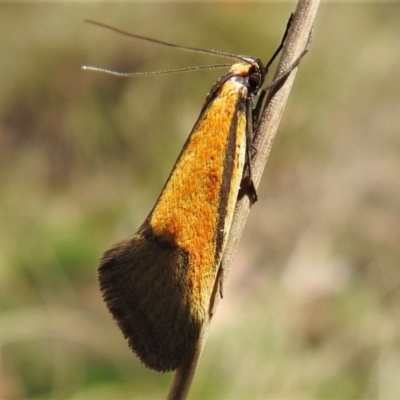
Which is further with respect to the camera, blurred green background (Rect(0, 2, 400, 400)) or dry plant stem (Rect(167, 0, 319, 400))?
blurred green background (Rect(0, 2, 400, 400))

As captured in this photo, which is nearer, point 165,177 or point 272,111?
point 272,111

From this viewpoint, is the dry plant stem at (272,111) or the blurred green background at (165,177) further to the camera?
the blurred green background at (165,177)

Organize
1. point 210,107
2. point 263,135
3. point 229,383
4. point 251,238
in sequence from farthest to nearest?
point 251,238 → point 229,383 → point 210,107 → point 263,135

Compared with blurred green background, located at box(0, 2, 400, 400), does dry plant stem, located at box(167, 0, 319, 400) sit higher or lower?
higher

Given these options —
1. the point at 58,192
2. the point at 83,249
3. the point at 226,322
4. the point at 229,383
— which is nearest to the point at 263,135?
the point at 229,383

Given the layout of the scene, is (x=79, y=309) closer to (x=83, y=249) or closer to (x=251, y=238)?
(x=83, y=249)

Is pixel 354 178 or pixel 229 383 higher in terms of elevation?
pixel 354 178

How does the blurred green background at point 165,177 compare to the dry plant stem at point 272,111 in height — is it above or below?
below

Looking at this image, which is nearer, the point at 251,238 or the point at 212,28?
the point at 251,238
